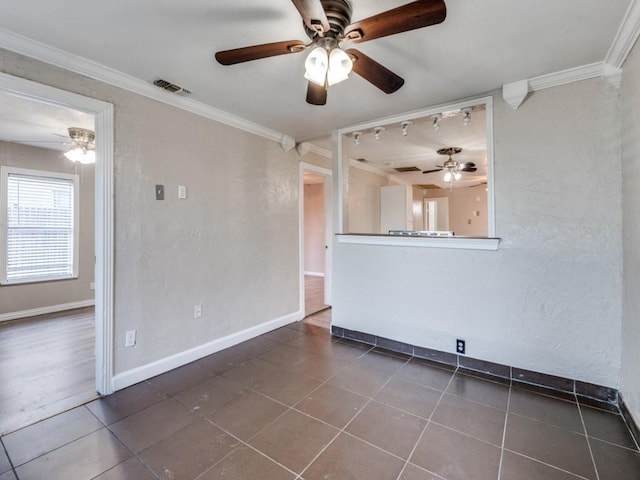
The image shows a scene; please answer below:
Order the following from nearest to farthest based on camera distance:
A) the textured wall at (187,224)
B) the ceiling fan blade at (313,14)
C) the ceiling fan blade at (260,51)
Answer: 1. the ceiling fan blade at (313,14)
2. the ceiling fan blade at (260,51)
3. the textured wall at (187,224)

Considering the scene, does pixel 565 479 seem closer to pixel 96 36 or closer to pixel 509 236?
pixel 509 236

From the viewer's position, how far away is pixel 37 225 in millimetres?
4062

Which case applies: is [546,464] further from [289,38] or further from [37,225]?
[37,225]

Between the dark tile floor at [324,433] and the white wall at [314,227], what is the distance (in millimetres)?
5263

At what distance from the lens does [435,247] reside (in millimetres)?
2674

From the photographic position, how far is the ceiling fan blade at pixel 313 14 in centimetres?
113

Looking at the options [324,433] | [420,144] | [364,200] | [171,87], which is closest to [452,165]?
[420,144]

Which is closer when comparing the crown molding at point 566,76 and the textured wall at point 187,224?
the crown molding at point 566,76

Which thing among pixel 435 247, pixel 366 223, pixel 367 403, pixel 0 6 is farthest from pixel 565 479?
pixel 366 223

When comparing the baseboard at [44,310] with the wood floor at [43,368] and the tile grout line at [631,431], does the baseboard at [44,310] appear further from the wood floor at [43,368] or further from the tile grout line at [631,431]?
the tile grout line at [631,431]

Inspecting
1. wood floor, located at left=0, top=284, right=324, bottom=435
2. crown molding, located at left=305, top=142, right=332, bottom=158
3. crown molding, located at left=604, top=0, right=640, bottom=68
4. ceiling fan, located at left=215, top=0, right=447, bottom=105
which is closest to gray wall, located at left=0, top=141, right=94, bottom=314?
A: wood floor, located at left=0, top=284, right=324, bottom=435

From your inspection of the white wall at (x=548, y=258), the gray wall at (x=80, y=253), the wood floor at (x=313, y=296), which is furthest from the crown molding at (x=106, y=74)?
the gray wall at (x=80, y=253)

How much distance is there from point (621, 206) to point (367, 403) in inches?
85.3

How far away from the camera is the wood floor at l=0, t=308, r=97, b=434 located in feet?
6.36
